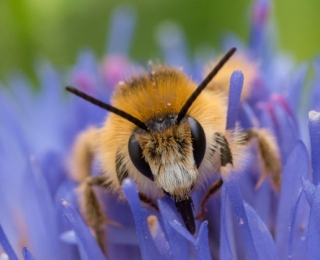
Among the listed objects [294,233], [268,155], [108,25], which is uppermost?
[108,25]

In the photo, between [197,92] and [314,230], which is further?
[197,92]

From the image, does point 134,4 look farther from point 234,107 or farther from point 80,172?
point 234,107

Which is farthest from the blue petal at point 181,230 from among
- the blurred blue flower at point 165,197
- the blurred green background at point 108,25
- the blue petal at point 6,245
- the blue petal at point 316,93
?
the blurred green background at point 108,25

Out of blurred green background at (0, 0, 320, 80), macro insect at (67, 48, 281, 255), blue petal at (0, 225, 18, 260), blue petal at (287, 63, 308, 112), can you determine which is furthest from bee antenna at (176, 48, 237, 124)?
blurred green background at (0, 0, 320, 80)

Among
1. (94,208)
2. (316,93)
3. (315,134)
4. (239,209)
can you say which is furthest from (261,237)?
(316,93)

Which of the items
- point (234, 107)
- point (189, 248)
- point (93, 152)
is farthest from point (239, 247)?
point (93, 152)

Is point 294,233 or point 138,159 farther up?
point 138,159

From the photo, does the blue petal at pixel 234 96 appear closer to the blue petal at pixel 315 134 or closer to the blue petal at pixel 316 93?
the blue petal at pixel 315 134

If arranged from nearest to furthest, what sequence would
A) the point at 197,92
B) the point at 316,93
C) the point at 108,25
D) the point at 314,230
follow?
the point at 314,230
the point at 197,92
the point at 316,93
the point at 108,25

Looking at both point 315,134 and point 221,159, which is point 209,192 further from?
point 315,134
